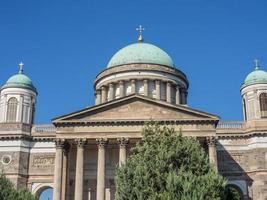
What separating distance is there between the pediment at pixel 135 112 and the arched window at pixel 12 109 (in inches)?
300

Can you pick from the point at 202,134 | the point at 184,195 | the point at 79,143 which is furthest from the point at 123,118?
the point at 184,195

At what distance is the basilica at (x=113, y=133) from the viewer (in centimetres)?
3956

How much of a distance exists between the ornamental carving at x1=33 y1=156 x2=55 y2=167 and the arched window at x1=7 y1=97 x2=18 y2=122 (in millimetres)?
4630

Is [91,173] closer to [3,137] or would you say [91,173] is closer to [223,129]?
[3,137]

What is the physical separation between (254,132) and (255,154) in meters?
2.13

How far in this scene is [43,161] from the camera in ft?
147

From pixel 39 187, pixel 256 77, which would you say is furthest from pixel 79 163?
pixel 256 77

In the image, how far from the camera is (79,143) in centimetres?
3966

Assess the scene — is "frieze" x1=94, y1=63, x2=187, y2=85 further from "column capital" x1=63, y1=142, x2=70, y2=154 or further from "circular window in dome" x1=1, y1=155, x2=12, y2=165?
"circular window in dome" x1=1, y1=155, x2=12, y2=165

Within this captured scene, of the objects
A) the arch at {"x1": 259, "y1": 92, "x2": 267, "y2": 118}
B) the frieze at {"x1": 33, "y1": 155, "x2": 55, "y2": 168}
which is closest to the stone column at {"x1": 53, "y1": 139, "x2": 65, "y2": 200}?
the frieze at {"x1": 33, "y1": 155, "x2": 55, "y2": 168}

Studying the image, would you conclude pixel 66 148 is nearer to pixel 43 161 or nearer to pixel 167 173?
pixel 43 161

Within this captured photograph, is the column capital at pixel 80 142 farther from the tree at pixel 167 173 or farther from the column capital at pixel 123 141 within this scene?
the tree at pixel 167 173

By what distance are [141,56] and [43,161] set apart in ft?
59.0

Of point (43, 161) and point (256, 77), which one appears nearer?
point (43, 161)
